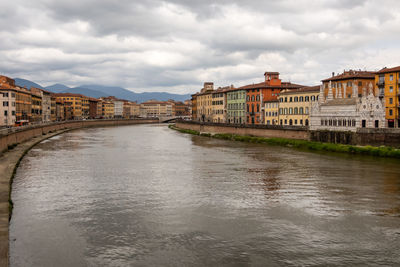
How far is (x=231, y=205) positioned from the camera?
20.4 metres

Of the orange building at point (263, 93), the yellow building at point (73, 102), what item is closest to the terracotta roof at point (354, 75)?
the orange building at point (263, 93)

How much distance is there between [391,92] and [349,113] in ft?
31.1

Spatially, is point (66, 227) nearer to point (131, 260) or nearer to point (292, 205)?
point (131, 260)

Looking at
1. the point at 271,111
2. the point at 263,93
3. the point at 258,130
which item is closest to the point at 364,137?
the point at 258,130

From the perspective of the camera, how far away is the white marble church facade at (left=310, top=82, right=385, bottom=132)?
46.2 meters

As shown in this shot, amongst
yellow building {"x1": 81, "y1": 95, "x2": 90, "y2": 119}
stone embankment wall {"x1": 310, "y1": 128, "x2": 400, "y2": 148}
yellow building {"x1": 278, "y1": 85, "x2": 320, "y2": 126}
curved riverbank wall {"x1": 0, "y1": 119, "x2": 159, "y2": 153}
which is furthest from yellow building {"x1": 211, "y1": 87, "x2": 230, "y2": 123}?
yellow building {"x1": 81, "y1": 95, "x2": 90, "y2": 119}

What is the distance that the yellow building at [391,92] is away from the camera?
52781 millimetres

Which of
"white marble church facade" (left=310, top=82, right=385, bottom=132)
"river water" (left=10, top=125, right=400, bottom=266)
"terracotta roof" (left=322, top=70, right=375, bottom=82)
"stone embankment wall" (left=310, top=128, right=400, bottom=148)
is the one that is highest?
"terracotta roof" (left=322, top=70, right=375, bottom=82)

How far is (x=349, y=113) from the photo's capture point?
48.2m

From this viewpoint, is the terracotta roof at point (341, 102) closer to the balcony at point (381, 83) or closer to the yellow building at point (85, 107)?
the balcony at point (381, 83)

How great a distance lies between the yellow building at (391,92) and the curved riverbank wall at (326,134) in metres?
10.2

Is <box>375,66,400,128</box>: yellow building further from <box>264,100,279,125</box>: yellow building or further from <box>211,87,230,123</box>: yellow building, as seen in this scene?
<box>211,87,230,123</box>: yellow building

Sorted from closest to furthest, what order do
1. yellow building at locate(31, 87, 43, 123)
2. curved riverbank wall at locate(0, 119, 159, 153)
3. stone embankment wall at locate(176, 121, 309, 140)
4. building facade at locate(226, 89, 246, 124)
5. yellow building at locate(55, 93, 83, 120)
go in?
curved riverbank wall at locate(0, 119, 159, 153), stone embankment wall at locate(176, 121, 309, 140), building facade at locate(226, 89, 246, 124), yellow building at locate(31, 87, 43, 123), yellow building at locate(55, 93, 83, 120)

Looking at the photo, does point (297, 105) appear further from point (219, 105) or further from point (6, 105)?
point (6, 105)
